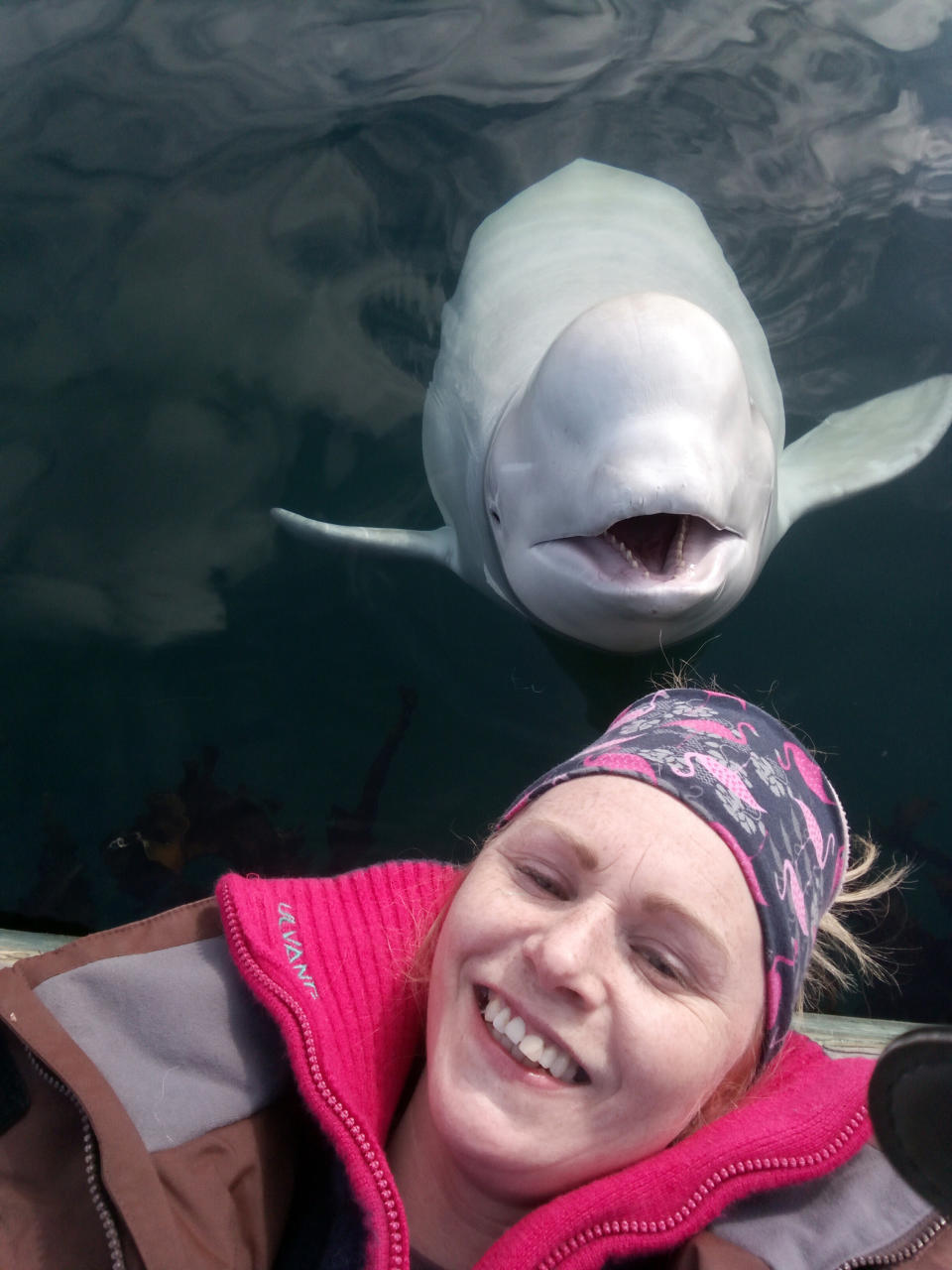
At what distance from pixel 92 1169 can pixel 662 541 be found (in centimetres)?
261

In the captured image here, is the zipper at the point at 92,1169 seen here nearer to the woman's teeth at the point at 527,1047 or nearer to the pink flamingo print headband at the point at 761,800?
the woman's teeth at the point at 527,1047

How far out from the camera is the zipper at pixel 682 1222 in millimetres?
2066

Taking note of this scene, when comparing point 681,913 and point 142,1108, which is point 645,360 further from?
point 142,1108

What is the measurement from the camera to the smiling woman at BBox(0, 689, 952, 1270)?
209 cm

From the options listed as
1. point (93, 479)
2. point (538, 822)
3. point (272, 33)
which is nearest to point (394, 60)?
point (272, 33)

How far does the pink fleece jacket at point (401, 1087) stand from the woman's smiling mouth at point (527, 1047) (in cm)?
23

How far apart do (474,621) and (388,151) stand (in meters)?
3.19

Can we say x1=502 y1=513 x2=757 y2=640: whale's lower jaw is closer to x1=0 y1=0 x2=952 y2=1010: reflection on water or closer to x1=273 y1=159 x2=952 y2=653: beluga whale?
x1=273 y1=159 x2=952 y2=653: beluga whale

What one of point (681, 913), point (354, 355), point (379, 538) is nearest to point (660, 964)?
point (681, 913)

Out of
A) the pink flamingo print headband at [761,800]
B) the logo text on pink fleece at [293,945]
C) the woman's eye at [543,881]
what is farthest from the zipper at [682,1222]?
the logo text on pink fleece at [293,945]

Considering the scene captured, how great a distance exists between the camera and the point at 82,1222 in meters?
2.19

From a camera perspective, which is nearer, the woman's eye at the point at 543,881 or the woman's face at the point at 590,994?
the woman's face at the point at 590,994

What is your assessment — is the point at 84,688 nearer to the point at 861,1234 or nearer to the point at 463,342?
the point at 463,342

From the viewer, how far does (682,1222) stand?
2.09 metres
